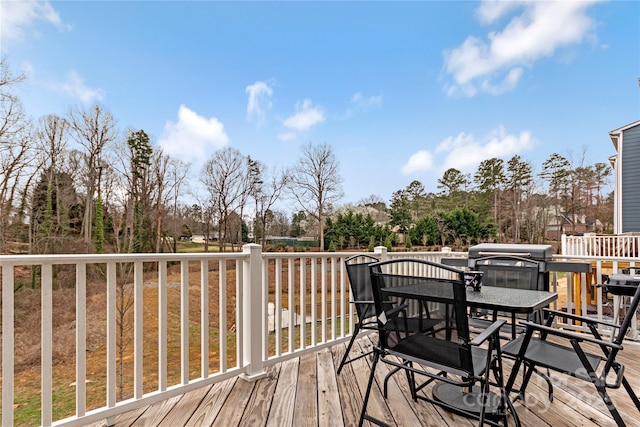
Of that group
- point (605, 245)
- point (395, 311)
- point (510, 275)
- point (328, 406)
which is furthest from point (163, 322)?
point (605, 245)

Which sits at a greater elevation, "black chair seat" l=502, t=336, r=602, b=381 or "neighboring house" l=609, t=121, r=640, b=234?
"neighboring house" l=609, t=121, r=640, b=234

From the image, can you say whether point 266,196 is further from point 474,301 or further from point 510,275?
point 474,301

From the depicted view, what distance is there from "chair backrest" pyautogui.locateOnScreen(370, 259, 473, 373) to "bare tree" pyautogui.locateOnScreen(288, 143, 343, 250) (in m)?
14.9

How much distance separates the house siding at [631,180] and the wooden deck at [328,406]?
9.64 metres

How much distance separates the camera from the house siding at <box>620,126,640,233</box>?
9539 millimetres

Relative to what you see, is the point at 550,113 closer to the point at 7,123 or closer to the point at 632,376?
the point at 632,376

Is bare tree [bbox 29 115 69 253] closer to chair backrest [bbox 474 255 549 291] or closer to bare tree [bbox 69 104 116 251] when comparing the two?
bare tree [bbox 69 104 116 251]

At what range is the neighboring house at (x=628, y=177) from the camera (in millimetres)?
9547

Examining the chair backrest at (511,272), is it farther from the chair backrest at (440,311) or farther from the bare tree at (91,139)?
the bare tree at (91,139)

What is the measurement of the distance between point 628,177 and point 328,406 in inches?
482

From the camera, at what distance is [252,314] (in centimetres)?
261

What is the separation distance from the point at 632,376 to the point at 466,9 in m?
8.48

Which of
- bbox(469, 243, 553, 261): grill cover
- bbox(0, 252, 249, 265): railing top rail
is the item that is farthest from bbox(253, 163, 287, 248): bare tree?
bbox(0, 252, 249, 265): railing top rail

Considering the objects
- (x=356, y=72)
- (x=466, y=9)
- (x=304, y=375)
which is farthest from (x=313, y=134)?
(x=304, y=375)
